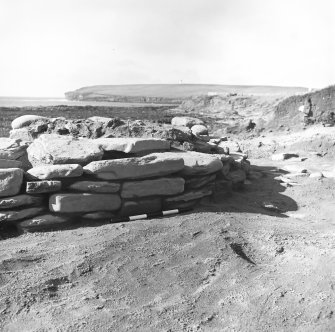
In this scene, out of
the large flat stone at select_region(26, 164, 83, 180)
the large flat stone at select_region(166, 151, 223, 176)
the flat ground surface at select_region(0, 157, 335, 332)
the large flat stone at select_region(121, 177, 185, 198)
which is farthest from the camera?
the large flat stone at select_region(166, 151, 223, 176)

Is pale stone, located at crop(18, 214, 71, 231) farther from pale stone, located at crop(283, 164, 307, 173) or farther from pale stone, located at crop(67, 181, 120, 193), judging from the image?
pale stone, located at crop(283, 164, 307, 173)

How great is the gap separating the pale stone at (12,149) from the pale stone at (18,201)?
50.1 inches

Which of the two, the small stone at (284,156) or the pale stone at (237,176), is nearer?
the pale stone at (237,176)

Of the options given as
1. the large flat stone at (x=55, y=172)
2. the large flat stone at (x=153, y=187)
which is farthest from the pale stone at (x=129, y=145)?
the large flat stone at (x=55, y=172)

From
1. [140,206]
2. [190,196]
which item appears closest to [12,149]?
[140,206]

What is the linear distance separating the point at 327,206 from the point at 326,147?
4.57m

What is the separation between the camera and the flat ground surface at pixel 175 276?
353 centimetres

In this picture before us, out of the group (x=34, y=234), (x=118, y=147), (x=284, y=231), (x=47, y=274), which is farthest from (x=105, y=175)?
(x=284, y=231)

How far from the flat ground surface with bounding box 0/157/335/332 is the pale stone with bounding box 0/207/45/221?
23 centimetres

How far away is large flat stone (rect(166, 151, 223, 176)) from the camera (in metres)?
5.95

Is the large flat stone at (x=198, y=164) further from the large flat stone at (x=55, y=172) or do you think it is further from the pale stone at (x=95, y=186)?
the large flat stone at (x=55, y=172)

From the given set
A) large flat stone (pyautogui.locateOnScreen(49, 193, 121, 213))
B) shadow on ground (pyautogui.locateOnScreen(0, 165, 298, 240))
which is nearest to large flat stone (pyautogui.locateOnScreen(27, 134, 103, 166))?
large flat stone (pyautogui.locateOnScreen(49, 193, 121, 213))

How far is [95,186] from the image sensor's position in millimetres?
5184

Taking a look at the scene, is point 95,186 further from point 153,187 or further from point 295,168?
point 295,168
